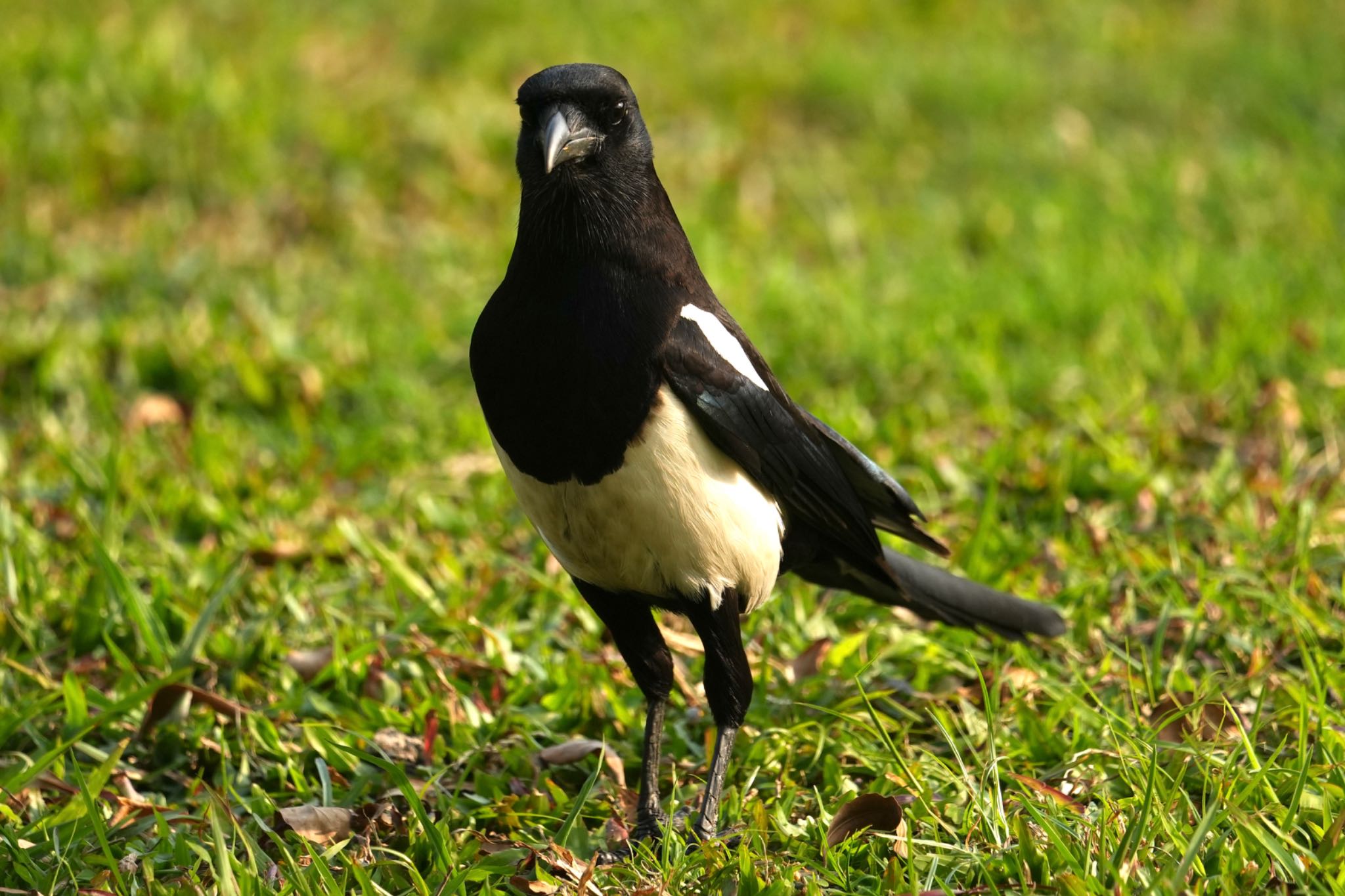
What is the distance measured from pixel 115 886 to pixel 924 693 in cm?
173

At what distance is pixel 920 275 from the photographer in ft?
21.0

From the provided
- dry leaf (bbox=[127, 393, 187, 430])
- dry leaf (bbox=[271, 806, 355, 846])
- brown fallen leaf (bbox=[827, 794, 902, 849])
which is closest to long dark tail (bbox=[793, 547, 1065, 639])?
brown fallen leaf (bbox=[827, 794, 902, 849])

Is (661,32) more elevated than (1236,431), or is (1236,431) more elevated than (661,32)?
(661,32)

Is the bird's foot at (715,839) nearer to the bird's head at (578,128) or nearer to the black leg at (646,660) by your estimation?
the black leg at (646,660)

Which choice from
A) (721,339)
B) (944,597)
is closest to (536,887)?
(721,339)

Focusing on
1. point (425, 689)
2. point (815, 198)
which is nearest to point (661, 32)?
point (815, 198)

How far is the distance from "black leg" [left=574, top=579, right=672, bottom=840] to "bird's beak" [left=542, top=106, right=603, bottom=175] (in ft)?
2.80

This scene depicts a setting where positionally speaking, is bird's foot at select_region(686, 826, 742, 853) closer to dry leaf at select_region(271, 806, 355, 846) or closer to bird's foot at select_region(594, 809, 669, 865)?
bird's foot at select_region(594, 809, 669, 865)

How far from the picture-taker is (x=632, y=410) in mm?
2559

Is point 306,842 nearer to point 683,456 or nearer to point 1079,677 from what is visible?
point 683,456

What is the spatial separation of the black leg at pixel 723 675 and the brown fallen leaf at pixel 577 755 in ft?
0.95

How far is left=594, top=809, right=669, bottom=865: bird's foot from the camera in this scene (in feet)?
8.73

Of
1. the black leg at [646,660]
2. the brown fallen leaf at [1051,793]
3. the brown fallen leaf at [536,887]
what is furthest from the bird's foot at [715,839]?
the brown fallen leaf at [1051,793]

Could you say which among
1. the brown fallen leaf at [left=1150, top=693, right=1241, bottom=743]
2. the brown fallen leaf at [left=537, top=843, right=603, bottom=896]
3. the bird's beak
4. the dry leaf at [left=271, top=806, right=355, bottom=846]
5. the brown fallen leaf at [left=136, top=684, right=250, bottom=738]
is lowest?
the brown fallen leaf at [left=1150, top=693, right=1241, bottom=743]
